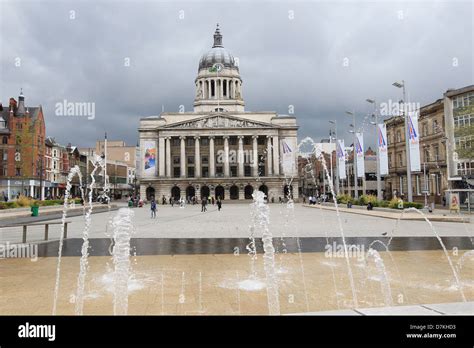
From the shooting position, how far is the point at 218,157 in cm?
9881

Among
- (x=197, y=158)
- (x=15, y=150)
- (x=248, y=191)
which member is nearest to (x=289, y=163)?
(x=248, y=191)

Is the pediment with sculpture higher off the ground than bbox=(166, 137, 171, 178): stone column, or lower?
higher

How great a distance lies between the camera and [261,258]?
1119cm

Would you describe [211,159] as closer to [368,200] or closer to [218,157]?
[218,157]

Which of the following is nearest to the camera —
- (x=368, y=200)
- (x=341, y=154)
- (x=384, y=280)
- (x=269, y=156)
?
(x=384, y=280)

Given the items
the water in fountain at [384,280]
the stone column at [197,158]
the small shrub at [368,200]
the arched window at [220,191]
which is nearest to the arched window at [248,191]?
the arched window at [220,191]

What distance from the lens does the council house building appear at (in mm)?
94312

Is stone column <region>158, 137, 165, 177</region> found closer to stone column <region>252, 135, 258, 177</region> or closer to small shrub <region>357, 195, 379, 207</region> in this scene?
stone column <region>252, 135, 258, 177</region>

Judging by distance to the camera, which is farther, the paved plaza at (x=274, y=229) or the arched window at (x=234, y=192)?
the arched window at (x=234, y=192)

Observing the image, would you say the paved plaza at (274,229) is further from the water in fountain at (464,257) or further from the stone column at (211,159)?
the stone column at (211,159)

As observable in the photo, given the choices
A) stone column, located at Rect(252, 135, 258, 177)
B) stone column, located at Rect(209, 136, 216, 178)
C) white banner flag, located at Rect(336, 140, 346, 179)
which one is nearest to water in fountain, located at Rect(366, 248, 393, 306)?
white banner flag, located at Rect(336, 140, 346, 179)

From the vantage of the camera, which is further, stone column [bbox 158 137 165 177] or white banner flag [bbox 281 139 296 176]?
stone column [bbox 158 137 165 177]

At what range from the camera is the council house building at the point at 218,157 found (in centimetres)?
9431

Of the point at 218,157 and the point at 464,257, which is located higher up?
the point at 218,157
